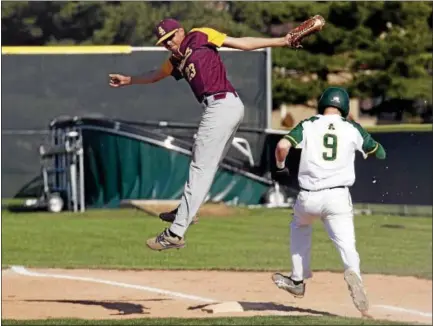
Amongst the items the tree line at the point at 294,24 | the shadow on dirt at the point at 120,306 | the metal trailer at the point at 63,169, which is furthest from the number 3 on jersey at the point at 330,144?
the metal trailer at the point at 63,169

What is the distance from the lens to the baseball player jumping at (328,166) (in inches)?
215

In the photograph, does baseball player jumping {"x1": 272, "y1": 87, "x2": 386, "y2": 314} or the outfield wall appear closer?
baseball player jumping {"x1": 272, "y1": 87, "x2": 386, "y2": 314}

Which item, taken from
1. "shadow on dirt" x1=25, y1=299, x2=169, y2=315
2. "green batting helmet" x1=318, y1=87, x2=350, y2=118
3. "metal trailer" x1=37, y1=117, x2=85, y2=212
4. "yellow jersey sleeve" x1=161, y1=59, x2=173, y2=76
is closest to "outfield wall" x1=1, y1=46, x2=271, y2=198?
"metal trailer" x1=37, y1=117, x2=85, y2=212

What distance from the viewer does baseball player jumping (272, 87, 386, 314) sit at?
546 centimetres

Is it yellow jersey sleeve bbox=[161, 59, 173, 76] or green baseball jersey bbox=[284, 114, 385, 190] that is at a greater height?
yellow jersey sleeve bbox=[161, 59, 173, 76]

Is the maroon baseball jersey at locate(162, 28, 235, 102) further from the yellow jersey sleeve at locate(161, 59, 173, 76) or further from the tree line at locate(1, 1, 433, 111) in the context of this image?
the tree line at locate(1, 1, 433, 111)

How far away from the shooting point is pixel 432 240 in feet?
51.2

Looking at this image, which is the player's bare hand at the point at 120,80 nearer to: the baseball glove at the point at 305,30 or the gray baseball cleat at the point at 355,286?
the baseball glove at the point at 305,30

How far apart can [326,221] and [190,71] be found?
3.62 ft

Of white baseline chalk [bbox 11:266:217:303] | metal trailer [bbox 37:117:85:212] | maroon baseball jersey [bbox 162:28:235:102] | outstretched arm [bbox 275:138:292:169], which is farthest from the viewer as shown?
metal trailer [bbox 37:117:85:212]

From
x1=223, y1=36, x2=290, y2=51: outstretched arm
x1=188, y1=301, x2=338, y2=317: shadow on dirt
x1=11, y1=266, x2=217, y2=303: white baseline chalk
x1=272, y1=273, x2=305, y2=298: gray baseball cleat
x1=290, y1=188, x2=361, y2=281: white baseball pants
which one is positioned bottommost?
x1=11, y1=266, x2=217, y2=303: white baseline chalk

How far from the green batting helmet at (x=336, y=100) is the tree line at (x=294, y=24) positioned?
799 centimetres

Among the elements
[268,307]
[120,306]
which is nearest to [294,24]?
[268,307]

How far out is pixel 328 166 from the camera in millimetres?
5539
